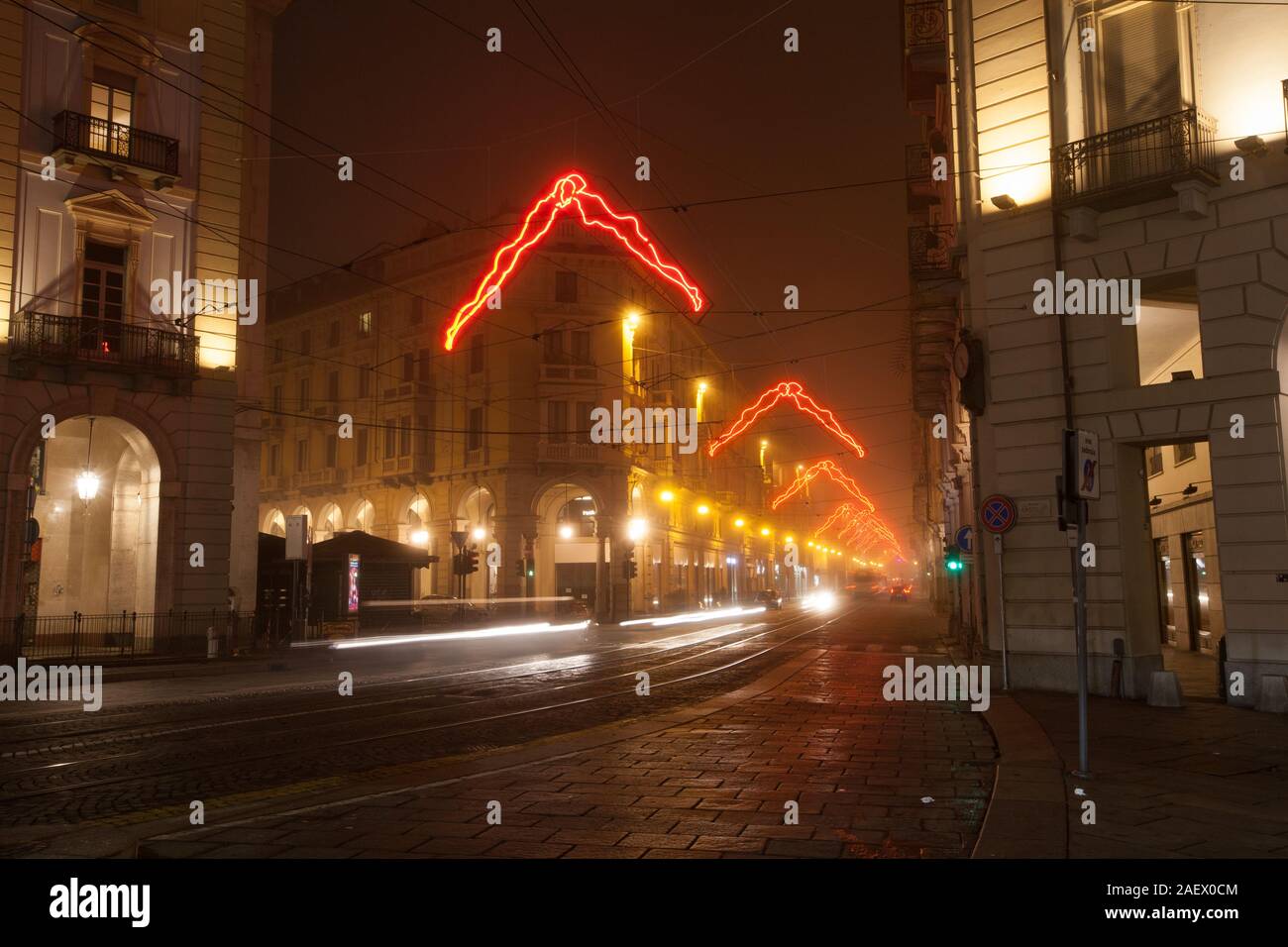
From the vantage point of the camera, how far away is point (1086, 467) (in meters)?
8.53

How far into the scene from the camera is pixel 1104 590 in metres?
14.3

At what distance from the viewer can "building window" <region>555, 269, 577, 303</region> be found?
151ft

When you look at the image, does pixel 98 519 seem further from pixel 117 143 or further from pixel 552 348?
pixel 552 348

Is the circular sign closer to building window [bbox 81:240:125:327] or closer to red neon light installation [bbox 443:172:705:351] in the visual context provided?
red neon light installation [bbox 443:172:705:351]

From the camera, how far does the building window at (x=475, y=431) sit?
4534 centimetres

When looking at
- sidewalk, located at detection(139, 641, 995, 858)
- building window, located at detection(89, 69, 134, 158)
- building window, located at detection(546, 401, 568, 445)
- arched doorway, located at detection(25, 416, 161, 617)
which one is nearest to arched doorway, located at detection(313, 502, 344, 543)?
building window, located at detection(546, 401, 568, 445)

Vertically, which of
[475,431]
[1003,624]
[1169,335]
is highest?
[475,431]

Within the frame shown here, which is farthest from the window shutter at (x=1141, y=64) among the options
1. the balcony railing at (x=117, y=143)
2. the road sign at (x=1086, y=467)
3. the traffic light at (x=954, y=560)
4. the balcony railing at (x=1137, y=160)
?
the balcony railing at (x=117, y=143)

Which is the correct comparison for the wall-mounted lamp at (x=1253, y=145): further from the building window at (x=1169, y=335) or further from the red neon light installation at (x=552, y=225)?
the red neon light installation at (x=552, y=225)

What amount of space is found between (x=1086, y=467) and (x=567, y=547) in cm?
3894

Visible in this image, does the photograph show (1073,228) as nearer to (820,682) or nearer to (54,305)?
(820,682)

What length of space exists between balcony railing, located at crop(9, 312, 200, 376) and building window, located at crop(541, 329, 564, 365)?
72.6ft

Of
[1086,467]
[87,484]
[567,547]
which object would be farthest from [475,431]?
[1086,467]
